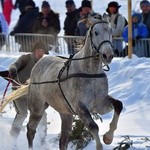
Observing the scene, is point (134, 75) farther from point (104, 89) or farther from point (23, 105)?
point (104, 89)

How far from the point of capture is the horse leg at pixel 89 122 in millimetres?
9039

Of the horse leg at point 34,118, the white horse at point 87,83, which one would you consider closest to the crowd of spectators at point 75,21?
the horse leg at point 34,118

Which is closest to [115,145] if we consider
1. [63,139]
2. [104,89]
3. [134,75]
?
[63,139]

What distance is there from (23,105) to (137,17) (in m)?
3.37

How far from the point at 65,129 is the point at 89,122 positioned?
1408 millimetres

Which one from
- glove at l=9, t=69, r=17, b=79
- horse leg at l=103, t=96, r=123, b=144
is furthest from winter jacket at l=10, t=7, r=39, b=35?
horse leg at l=103, t=96, r=123, b=144

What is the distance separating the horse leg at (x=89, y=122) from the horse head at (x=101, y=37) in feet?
Result: 2.46

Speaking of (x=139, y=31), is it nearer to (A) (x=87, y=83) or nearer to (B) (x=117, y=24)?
(B) (x=117, y=24)

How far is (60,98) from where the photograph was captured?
9.81m

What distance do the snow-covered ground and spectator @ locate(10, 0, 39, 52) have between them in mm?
403

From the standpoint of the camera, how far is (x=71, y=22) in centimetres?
1538

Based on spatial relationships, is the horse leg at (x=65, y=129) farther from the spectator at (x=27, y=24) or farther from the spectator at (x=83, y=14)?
the spectator at (x=27, y=24)

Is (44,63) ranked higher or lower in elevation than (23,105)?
higher

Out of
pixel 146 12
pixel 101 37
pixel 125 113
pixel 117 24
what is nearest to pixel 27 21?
pixel 117 24
